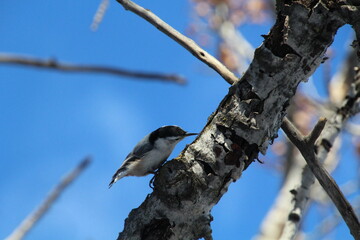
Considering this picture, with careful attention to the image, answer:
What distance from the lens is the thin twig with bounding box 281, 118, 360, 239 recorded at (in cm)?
283

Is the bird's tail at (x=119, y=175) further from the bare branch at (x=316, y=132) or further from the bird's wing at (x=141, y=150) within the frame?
the bare branch at (x=316, y=132)

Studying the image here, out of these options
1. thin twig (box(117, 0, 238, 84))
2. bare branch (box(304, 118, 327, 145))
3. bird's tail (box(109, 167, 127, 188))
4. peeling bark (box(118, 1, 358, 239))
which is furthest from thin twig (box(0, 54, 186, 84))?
bird's tail (box(109, 167, 127, 188))

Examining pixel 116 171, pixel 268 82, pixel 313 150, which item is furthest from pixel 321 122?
pixel 116 171

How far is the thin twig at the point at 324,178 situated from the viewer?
2.83m

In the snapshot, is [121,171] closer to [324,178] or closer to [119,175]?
[119,175]

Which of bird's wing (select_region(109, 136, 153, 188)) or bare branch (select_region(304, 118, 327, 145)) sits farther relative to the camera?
bird's wing (select_region(109, 136, 153, 188))

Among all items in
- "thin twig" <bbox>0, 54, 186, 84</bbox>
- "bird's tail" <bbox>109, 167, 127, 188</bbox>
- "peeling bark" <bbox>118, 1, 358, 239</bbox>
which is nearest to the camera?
"thin twig" <bbox>0, 54, 186, 84</bbox>

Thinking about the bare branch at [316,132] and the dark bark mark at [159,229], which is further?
the bare branch at [316,132]

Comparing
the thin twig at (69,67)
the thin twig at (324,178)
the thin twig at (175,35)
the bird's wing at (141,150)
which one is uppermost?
the thin twig at (175,35)

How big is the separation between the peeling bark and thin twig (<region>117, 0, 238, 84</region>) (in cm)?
61

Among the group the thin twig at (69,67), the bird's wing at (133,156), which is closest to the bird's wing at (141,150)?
the bird's wing at (133,156)

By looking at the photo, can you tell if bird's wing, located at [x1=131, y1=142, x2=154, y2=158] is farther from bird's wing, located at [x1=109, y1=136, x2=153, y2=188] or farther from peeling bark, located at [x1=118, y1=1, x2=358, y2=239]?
peeling bark, located at [x1=118, y1=1, x2=358, y2=239]

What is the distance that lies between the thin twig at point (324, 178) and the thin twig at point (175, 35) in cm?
66

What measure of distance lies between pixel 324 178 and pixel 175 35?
147 cm
